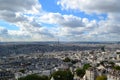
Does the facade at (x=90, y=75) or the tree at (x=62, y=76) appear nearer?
the tree at (x=62, y=76)

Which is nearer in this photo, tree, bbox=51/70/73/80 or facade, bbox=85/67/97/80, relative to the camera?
tree, bbox=51/70/73/80

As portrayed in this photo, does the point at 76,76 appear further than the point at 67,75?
Yes

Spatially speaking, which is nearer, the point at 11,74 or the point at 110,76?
the point at 110,76

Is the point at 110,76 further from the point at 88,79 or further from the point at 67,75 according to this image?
the point at 67,75

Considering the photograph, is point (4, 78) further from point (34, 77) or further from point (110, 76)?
point (110, 76)

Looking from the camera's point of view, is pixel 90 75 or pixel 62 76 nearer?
pixel 62 76

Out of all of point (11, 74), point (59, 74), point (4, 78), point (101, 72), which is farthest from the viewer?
point (11, 74)

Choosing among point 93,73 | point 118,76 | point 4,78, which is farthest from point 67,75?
point 4,78

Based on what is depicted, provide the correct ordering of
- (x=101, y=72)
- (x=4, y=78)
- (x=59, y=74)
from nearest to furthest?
(x=59, y=74), (x=101, y=72), (x=4, y=78)

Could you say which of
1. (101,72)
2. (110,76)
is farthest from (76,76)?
(110,76)
